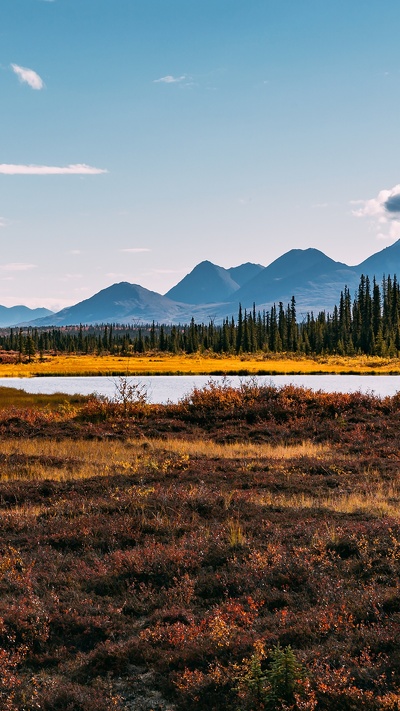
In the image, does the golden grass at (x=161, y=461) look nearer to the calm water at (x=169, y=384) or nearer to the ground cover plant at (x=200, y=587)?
the ground cover plant at (x=200, y=587)

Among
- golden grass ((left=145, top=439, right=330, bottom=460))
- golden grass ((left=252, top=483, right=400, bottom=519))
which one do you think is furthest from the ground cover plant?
golden grass ((left=145, top=439, right=330, bottom=460))

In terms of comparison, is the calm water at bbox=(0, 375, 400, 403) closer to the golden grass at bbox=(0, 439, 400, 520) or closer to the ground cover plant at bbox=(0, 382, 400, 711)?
the golden grass at bbox=(0, 439, 400, 520)

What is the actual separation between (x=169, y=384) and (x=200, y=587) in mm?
57854

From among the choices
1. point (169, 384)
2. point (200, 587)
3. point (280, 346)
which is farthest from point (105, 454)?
point (280, 346)

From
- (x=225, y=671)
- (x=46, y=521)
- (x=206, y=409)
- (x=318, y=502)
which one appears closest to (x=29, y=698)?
(x=225, y=671)

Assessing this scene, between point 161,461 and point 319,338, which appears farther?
point 319,338

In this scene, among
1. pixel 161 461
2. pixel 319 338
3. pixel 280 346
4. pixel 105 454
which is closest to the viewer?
pixel 161 461

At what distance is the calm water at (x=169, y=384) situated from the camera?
5741 cm

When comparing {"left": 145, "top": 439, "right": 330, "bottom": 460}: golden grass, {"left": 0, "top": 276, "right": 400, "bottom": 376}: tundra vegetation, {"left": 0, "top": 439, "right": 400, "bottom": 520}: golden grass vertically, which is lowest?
{"left": 145, "top": 439, "right": 330, "bottom": 460}: golden grass

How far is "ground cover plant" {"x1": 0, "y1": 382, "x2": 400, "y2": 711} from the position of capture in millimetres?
6781

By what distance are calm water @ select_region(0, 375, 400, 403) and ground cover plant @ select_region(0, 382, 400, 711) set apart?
35394 mm

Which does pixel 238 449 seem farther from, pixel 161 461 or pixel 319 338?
pixel 319 338

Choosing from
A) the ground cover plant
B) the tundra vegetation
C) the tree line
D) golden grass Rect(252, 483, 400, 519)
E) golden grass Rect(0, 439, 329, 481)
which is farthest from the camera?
the tree line

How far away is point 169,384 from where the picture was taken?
67.1 metres
